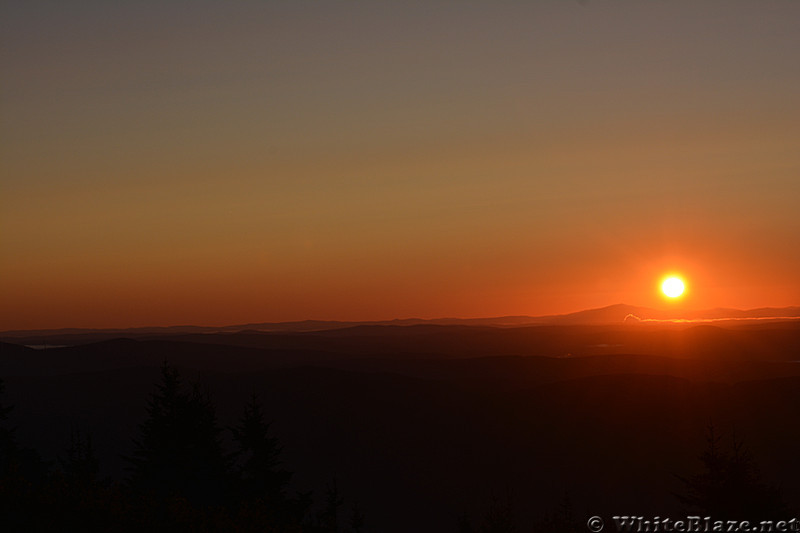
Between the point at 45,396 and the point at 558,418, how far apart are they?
295ft

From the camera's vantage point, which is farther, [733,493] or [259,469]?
[259,469]

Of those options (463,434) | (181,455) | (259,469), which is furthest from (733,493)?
(463,434)

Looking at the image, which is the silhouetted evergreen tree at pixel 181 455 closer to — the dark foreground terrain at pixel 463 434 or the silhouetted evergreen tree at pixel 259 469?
the silhouetted evergreen tree at pixel 259 469

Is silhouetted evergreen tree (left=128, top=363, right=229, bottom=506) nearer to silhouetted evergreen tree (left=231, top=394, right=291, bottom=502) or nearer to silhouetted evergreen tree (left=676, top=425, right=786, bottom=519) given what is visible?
silhouetted evergreen tree (left=231, top=394, right=291, bottom=502)

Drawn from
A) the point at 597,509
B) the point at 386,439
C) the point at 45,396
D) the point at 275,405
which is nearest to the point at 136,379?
the point at 45,396

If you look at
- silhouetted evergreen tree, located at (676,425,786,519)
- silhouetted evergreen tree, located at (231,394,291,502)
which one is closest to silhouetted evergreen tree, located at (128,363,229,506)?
silhouetted evergreen tree, located at (231,394,291,502)

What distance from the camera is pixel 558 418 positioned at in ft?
372

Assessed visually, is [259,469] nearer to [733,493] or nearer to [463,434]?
[733,493]

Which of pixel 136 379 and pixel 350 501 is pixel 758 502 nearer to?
pixel 350 501

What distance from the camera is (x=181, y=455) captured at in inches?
1046

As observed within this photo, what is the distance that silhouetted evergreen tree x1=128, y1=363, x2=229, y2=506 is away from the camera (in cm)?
2586

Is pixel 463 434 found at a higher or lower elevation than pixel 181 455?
lower

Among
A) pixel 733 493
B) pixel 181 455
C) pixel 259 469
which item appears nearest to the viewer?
pixel 733 493

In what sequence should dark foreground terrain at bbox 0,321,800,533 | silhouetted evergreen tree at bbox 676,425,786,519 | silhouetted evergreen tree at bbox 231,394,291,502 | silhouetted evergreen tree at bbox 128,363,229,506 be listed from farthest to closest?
dark foreground terrain at bbox 0,321,800,533
silhouetted evergreen tree at bbox 231,394,291,502
silhouetted evergreen tree at bbox 128,363,229,506
silhouetted evergreen tree at bbox 676,425,786,519
